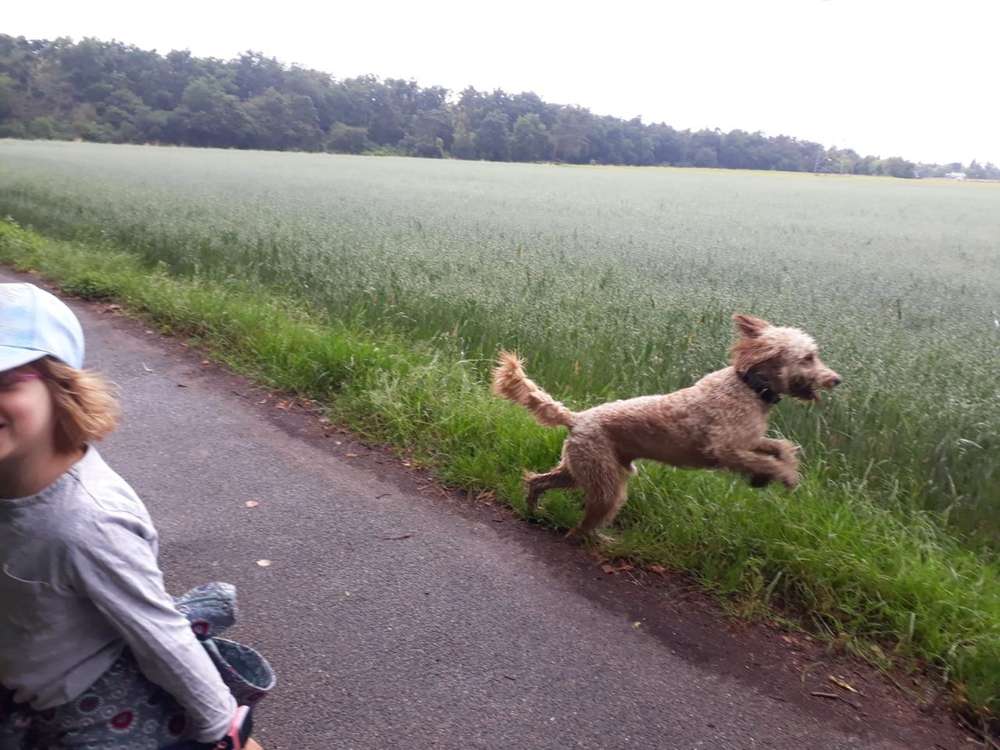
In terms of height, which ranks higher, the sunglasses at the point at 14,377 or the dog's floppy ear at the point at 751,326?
the sunglasses at the point at 14,377

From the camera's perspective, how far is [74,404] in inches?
59.2

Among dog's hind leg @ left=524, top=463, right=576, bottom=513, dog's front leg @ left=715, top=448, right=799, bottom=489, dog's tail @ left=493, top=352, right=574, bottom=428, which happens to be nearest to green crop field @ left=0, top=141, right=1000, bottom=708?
dog's hind leg @ left=524, top=463, right=576, bottom=513

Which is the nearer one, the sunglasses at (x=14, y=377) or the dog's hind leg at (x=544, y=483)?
the sunglasses at (x=14, y=377)

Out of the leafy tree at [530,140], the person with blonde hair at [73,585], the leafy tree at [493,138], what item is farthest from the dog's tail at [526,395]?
the leafy tree at [493,138]

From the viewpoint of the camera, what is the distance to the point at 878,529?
3.62m

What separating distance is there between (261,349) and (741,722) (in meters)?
4.88

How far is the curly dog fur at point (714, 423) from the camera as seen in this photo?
3.07 meters

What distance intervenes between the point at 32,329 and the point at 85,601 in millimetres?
567

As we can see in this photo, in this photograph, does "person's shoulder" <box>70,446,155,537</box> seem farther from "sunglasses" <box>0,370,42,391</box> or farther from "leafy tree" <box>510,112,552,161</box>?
"leafy tree" <box>510,112,552,161</box>

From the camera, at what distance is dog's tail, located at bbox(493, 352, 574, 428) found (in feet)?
12.0

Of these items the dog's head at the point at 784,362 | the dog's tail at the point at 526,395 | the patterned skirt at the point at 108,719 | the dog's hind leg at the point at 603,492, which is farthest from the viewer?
the dog's tail at the point at 526,395

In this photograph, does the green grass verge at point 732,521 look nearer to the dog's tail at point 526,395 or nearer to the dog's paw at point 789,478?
the dog's paw at point 789,478

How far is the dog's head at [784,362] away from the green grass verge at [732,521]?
0.81m

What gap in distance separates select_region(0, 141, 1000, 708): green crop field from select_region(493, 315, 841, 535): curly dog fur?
478 mm
